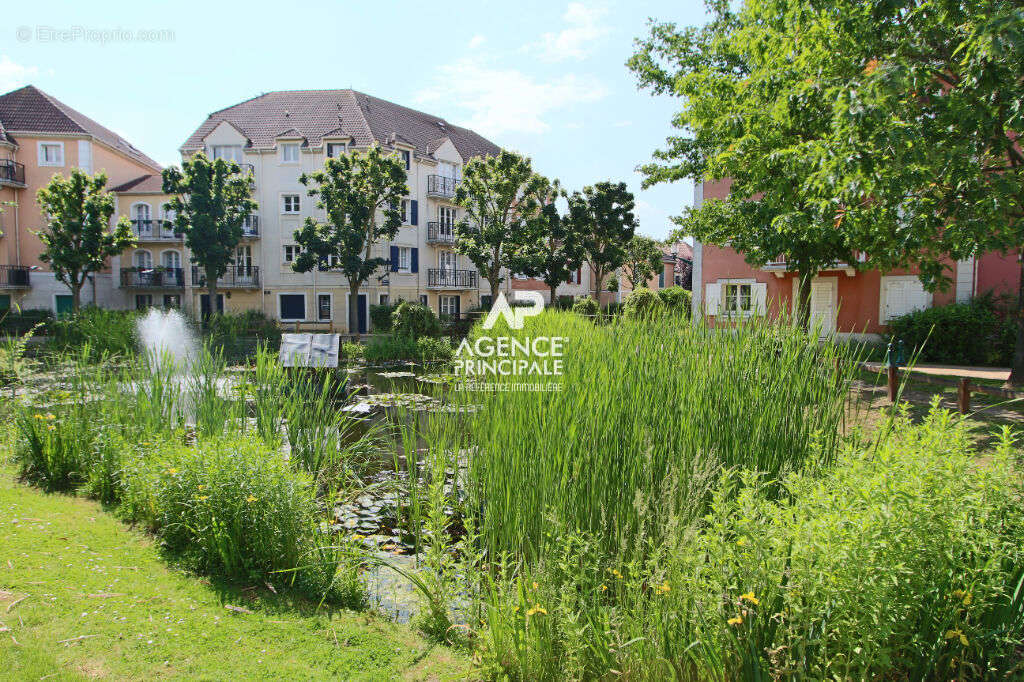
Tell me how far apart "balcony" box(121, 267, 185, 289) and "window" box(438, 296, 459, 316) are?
1448 centimetres

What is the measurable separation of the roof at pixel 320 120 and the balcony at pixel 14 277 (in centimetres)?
1027

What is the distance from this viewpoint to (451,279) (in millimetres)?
35844

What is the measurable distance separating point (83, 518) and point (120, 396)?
1.86 meters

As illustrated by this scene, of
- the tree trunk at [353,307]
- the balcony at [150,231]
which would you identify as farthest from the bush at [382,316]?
the balcony at [150,231]

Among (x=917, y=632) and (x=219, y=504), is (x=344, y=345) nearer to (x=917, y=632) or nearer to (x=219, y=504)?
(x=219, y=504)

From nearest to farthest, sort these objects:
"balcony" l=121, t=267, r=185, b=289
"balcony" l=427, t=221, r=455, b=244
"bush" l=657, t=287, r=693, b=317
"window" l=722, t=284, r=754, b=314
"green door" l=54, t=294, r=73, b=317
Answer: "window" l=722, t=284, r=754, b=314, "bush" l=657, t=287, r=693, b=317, "green door" l=54, t=294, r=73, b=317, "balcony" l=121, t=267, r=185, b=289, "balcony" l=427, t=221, r=455, b=244

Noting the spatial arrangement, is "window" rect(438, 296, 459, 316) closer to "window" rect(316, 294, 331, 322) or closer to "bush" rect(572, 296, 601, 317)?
"window" rect(316, 294, 331, 322)

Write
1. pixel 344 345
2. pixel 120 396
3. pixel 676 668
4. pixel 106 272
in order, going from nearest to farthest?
pixel 676 668, pixel 120 396, pixel 344 345, pixel 106 272

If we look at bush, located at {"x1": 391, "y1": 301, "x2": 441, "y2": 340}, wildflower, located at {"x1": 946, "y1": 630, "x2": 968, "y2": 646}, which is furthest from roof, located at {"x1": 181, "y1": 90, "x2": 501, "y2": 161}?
wildflower, located at {"x1": 946, "y1": 630, "x2": 968, "y2": 646}

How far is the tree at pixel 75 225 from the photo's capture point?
26125 millimetres

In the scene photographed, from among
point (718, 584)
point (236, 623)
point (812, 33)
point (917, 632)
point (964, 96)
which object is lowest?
point (236, 623)

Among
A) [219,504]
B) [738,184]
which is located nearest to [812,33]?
[738,184]

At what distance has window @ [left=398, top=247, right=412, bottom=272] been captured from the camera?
3369 cm

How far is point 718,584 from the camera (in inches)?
99.8
